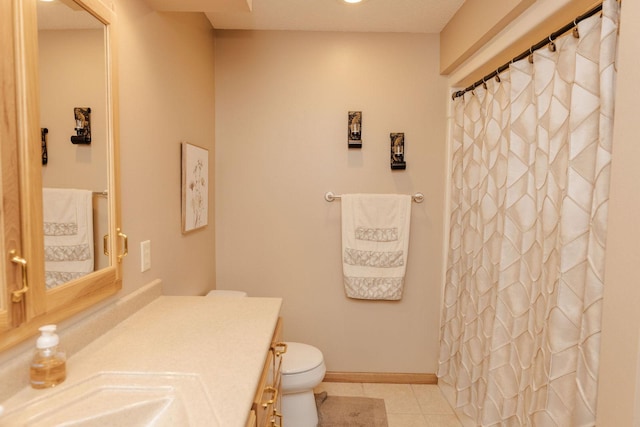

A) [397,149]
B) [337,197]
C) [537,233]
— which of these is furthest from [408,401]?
[397,149]

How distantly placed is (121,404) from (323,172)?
194 centimetres

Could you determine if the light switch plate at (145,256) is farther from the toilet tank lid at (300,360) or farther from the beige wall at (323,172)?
the beige wall at (323,172)

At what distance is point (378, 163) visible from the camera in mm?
2596

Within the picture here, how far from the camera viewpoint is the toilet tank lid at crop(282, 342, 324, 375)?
2.02m

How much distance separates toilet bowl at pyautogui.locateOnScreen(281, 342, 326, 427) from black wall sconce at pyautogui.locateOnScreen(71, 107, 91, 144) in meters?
1.42

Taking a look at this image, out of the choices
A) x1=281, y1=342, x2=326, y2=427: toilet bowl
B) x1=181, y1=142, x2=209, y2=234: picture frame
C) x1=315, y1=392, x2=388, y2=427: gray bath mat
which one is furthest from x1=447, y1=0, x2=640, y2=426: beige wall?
x1=181, y1=142, x2=209, y2=234: picture frame

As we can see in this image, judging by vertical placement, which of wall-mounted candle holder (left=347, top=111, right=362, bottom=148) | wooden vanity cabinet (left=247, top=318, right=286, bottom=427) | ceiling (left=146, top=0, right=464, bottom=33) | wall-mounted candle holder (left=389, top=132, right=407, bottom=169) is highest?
ceiling (left=146, top=0, right=464, bottom=33)

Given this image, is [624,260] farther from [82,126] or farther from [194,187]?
[194,187]

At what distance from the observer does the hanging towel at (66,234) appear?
3.16ft

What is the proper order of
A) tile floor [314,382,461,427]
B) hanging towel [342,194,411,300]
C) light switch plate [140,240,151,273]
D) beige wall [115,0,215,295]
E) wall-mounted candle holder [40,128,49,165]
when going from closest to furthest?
wall-mounted candle holder [40,128,49,165] < beige wall [115,0,215,295] < light switch plate [140,240,151,273] < tile floor [314,382,461,427] < hanging towel [342,194,411,300]

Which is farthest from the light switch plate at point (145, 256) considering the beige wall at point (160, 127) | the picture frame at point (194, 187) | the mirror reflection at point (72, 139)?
the picture frame at point (194, 187)

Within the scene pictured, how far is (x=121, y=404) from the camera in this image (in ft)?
2.82

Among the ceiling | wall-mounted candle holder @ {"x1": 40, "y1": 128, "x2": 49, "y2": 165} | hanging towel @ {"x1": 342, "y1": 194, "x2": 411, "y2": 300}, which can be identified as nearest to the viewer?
wall-mounted candle holder @ {"x1": 40, "y1": 128, "x2": 49, "y2": 165}

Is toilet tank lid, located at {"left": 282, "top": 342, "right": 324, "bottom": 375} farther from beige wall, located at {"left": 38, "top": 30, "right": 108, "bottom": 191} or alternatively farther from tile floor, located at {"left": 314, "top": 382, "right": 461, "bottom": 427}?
beige wall, located at {"left": 38, "top": 30, "right": 108, "bottom": 191}
